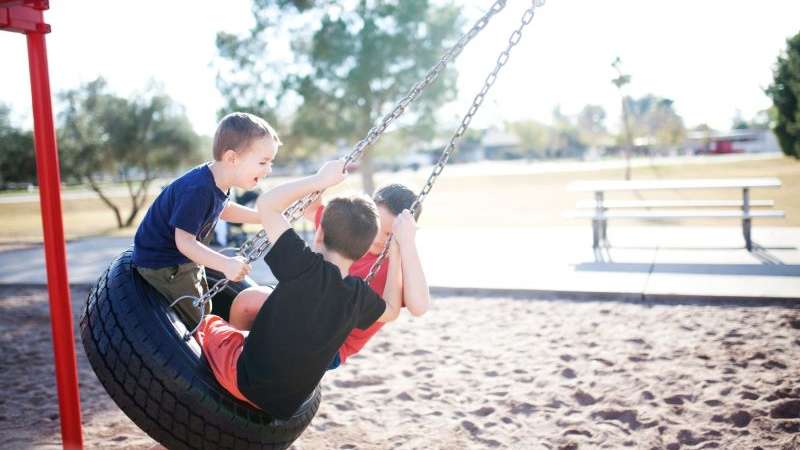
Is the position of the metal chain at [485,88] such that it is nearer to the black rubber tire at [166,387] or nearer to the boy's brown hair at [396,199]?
the boy's brown hair at [396,199]

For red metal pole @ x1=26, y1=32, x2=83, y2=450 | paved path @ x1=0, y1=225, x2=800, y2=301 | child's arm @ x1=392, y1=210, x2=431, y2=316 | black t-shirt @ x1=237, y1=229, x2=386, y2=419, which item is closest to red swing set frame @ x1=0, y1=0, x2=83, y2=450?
red metal pole @ x1=26, y1=32, x2=83, y2=450

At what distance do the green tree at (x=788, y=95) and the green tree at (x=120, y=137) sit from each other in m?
20.8

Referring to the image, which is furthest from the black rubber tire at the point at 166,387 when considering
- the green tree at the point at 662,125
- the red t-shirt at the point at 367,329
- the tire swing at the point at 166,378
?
the green tree at the point at 662,125

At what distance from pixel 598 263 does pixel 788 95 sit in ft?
73.7

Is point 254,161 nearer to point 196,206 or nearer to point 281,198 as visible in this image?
point 196,206

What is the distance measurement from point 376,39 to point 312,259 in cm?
1666

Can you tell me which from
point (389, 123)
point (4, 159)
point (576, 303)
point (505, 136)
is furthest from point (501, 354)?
point (505, 136)

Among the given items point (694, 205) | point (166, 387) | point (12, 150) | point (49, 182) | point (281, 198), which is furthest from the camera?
point (12, 150)

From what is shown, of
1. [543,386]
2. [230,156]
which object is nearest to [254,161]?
[230,156]

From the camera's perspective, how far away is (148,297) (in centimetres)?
241

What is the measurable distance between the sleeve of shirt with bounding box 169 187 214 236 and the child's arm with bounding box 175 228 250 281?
27 mm

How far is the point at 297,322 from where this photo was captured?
6.48 feet

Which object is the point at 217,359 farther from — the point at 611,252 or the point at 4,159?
the point at 4,159

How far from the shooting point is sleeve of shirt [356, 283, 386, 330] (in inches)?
82.6
